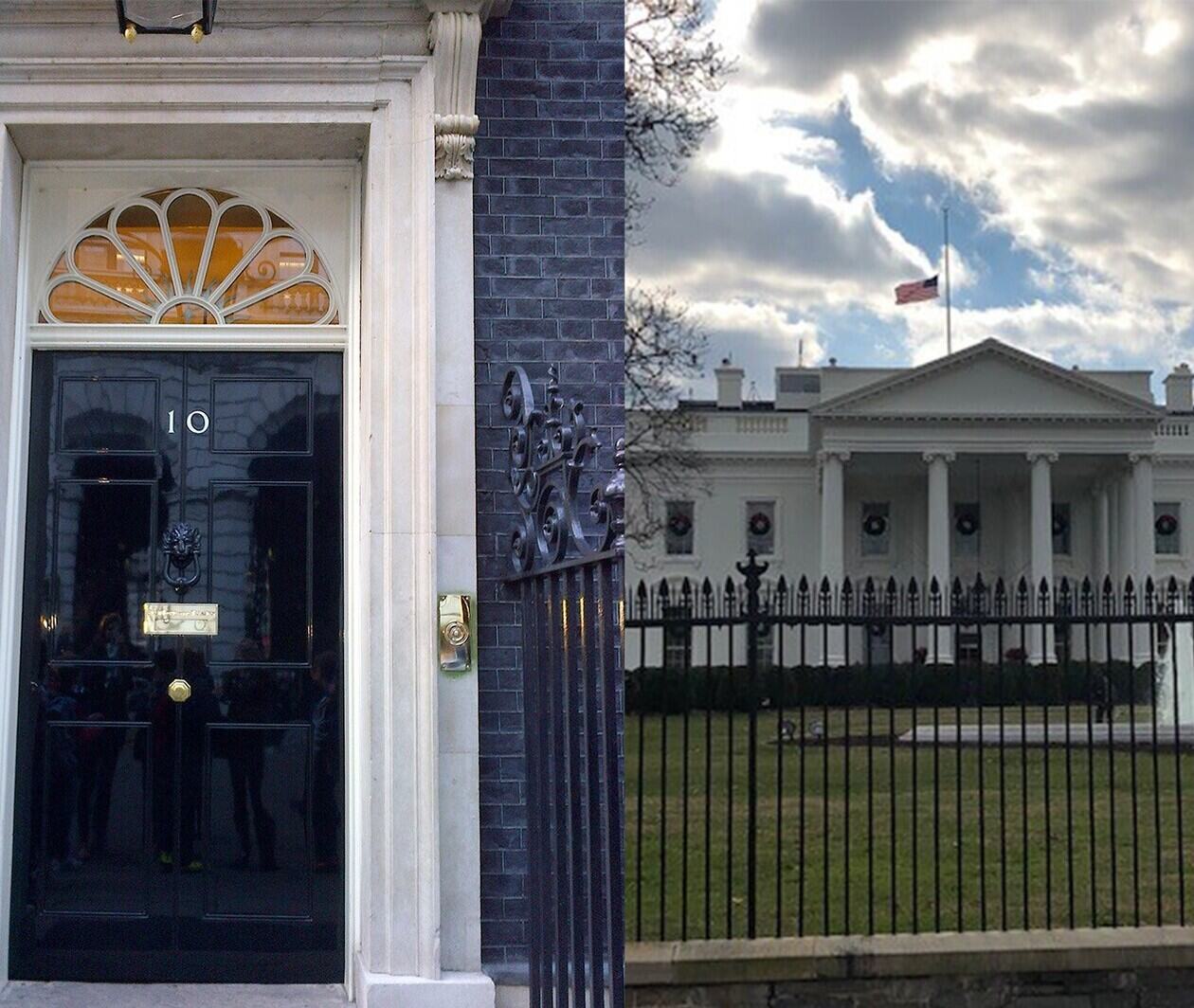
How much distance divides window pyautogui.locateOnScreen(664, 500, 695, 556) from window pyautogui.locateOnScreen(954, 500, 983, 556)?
11.9m

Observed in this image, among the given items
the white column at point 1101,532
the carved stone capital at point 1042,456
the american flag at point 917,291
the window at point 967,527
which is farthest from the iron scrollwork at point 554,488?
the window at point 967,527

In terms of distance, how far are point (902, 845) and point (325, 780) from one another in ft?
20.5

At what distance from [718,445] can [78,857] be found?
2384 inches

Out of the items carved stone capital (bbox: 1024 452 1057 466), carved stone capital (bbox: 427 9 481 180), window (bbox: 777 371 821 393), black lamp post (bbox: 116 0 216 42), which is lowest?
carved stone capital (bbox: 427 9 481 180)

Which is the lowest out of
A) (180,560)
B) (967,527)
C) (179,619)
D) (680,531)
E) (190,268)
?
(179,619)

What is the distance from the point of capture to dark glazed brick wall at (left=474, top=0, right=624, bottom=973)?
6.25 metres

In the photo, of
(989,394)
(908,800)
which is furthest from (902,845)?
(989,394)

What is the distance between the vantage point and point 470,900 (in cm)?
594

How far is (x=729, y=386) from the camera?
234 ft

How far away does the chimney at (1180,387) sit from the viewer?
73.8 metres

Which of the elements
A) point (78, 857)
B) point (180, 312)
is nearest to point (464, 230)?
point (180, 312)

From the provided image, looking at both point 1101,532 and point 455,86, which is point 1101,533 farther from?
point 455,86

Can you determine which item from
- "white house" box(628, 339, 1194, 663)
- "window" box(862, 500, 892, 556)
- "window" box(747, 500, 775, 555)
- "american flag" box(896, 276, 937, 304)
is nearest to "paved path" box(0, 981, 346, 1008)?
"american flag" box(896, 276, 937, 304)

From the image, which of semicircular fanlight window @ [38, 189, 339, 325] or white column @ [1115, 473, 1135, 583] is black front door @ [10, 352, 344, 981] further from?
white column @ [1115, 473, 1135, 583]
